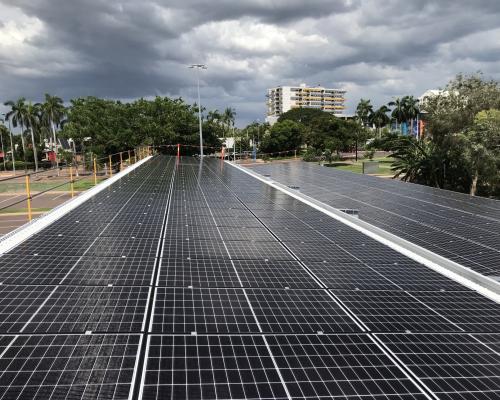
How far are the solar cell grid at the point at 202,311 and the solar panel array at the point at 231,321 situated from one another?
2 centimetres

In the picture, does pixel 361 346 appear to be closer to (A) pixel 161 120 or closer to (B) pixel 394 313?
(B) pixel 394 313

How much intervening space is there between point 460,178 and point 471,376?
104ft

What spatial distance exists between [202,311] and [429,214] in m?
13.2

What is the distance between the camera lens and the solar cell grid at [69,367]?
3396 millimetres

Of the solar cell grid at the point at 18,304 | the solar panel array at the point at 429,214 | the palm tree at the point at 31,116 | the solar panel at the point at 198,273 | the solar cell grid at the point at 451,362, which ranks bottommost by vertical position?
the solar panel array at the point at 429,214

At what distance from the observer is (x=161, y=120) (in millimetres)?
50094

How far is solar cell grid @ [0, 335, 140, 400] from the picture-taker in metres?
3.40

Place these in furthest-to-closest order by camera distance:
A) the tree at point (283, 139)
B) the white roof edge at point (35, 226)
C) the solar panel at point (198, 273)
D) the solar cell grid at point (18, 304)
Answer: the tree at point (283, 139) < the white roof edge at point (35, 226) < the solar panel at point (198, 273) < the solar cell grid at point (18, 304)

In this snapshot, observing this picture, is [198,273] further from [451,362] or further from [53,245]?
[451,362]

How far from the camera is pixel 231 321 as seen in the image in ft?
16.3

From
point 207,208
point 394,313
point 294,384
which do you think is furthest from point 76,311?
point 207,208

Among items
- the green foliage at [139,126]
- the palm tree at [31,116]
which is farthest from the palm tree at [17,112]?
the green foliage at [139,126]

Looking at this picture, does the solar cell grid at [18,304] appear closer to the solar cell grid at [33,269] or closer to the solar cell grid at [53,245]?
the solar cell grid at [33,269]

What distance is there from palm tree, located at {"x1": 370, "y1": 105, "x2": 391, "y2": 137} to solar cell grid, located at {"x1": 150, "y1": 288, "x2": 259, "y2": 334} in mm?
118700
